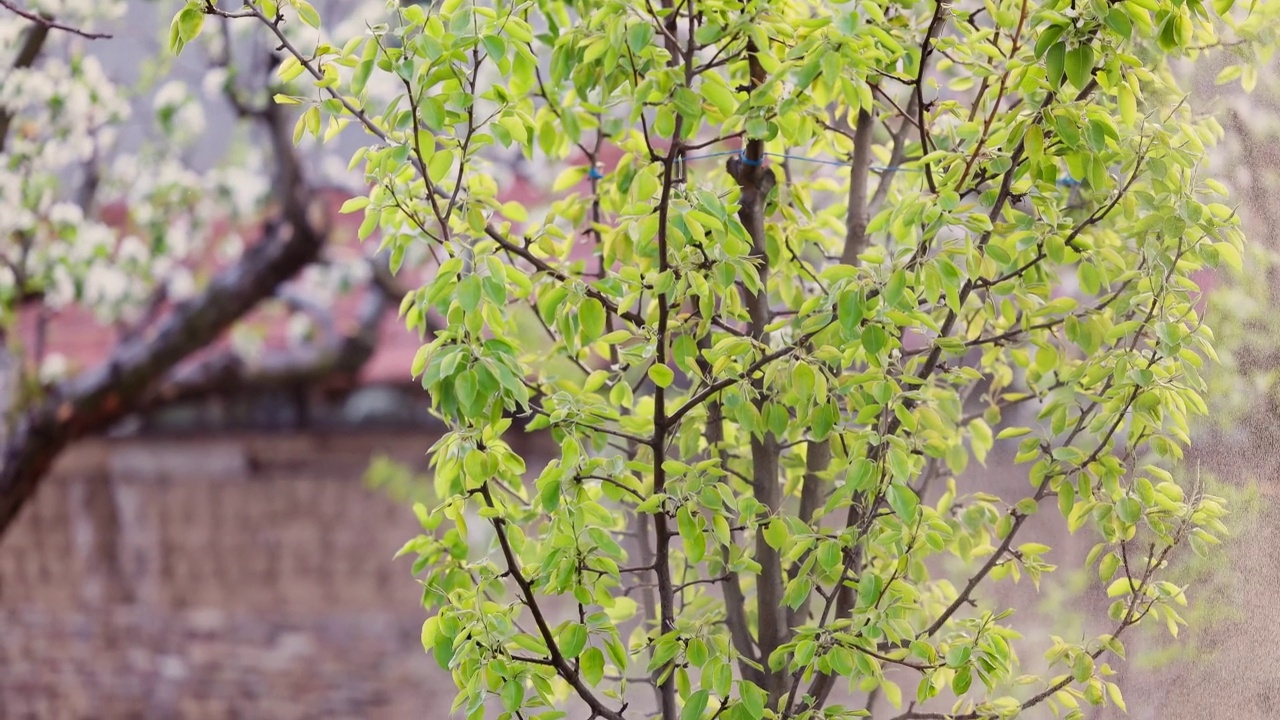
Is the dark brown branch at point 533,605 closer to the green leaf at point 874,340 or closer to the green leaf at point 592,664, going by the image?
the green leaf at point 592,664

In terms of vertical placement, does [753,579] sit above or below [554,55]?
below

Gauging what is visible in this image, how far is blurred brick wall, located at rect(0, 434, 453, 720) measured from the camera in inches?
164

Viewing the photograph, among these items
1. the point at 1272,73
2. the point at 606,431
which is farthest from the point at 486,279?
the point at 1272,73

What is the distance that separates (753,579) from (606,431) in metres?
0.47

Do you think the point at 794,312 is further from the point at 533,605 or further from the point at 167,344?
the point at 167,344

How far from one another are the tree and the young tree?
6.61 feet

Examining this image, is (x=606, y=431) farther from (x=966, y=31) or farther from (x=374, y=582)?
(x=374, y=582)

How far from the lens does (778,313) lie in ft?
4.97

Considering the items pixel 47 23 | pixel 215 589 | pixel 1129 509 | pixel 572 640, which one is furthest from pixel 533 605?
pixel 215 589

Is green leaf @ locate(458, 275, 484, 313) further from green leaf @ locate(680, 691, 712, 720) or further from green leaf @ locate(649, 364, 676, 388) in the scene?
green leaf @ locate(680, 691, 712, 720)

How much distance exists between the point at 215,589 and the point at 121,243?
1.49 metres

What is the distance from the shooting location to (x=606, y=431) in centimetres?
134

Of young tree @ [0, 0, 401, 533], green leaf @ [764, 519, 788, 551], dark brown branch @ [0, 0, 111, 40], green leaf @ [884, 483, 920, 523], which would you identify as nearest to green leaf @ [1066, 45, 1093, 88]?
green leaf @ [884, 483, 920, 523]

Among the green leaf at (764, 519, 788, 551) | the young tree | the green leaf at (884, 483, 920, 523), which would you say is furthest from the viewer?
the young tree
